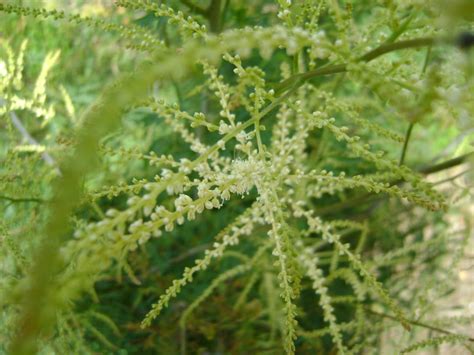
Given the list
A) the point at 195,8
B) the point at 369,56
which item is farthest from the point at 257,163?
the point at 195,8

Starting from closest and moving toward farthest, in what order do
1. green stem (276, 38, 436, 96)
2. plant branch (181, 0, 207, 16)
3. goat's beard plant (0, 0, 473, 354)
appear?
1. goat's beard plant (0, 0, 473, 354)
2. green stem (276, 38, 436, 96)
3. plant branch (181, 0, 207, 16)

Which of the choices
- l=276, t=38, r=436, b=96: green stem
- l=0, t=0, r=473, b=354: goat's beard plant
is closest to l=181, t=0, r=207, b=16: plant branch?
l=0, t=0, r=473, b=354: goat's beard plant

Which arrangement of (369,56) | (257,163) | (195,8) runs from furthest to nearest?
(195,8) < (257,163) < (369,56)

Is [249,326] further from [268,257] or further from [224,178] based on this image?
[224,178]

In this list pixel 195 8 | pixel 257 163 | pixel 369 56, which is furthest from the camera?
pixel 195 8

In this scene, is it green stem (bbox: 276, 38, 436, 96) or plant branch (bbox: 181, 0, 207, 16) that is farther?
plant branch (bbox: 181, 0, 207, 16)

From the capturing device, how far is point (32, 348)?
1.69ft

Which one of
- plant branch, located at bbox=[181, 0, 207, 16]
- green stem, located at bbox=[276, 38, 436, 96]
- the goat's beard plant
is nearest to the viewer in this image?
the goat's beard plant

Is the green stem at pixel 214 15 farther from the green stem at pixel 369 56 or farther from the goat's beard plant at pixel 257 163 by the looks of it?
the green stem at pixel 369 56

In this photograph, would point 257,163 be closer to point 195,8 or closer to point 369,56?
point 369,56

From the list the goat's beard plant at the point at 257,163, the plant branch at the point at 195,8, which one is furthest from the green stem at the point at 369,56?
the plant branch at the point at 195,8

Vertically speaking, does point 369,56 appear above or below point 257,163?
above

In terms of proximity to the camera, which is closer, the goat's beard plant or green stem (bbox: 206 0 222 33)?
the goat's beard plant

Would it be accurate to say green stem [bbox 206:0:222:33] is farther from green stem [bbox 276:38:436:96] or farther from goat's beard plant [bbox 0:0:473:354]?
green stem [bbox 276:38:436:96]
